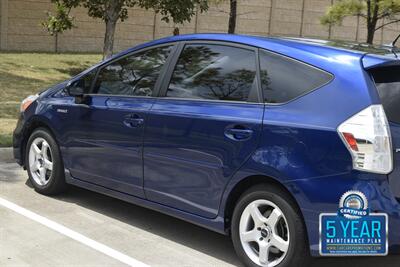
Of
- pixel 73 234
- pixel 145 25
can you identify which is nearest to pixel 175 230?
pixel 73 234

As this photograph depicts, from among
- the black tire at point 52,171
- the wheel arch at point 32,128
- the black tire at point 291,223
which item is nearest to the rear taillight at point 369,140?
the black tire at point 291,223

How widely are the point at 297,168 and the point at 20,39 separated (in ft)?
59.4

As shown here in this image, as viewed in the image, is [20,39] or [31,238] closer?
[31,238]

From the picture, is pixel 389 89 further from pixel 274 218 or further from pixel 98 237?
pixel 98 237

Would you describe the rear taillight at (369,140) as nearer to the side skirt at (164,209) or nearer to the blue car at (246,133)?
the blue car at (246,133)

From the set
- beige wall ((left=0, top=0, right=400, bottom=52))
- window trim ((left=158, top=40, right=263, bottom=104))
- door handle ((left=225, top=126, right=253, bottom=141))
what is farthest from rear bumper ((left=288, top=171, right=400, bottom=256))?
beige wall ((left=0, top=0, right=400, bottom=52))

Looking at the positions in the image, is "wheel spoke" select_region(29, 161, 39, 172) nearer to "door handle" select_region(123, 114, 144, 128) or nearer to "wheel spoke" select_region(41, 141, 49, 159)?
"wheel spoke" select_region(41, 141, 49, 159)

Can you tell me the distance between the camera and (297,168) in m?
3.73

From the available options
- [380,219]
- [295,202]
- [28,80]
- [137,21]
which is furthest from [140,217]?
[137,21]

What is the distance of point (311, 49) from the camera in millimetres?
4051

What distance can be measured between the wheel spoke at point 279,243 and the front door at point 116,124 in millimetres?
1320

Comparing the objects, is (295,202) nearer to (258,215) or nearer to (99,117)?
(258,215)

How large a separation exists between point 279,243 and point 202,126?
3.34 ft

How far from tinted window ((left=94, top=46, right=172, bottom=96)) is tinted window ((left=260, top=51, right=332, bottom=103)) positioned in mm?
1052
